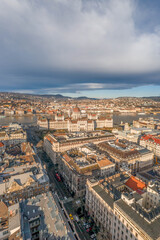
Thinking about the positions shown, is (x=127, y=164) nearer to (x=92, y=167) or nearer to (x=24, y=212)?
(x=92, y=167)

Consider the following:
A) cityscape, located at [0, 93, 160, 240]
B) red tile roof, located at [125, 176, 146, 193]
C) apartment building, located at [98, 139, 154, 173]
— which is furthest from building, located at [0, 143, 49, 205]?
apartment building, located at [98, 139, 154, 173]

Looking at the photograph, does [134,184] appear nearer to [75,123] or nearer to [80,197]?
[80,197]

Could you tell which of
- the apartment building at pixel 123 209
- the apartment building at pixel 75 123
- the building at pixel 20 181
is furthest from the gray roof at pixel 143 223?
the apartment building at pixel 75 123

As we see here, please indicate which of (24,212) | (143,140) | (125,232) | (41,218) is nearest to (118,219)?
(125,232)

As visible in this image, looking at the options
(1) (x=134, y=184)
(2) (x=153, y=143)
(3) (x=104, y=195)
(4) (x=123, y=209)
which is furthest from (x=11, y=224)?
(2) (x=153, y=143)

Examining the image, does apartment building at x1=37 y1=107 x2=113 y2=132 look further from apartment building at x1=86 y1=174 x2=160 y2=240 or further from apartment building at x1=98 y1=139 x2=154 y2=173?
apartment building at x1=86 y1=174 x2=160 y2=240

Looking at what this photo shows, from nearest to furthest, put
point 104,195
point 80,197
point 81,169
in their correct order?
point 104,195
point 80,197
point 81,169

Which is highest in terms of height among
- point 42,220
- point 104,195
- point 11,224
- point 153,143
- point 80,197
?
point 11,224
